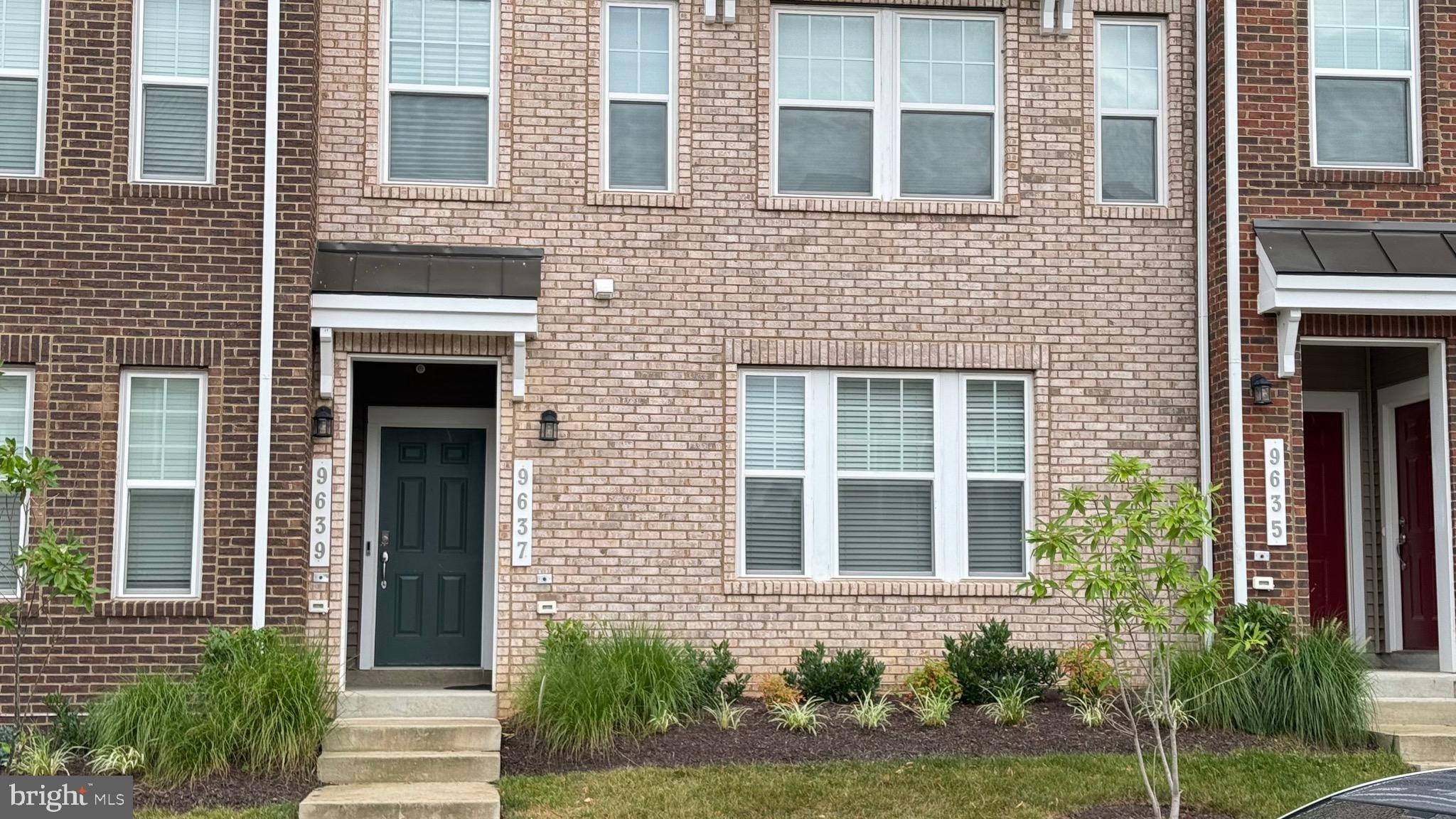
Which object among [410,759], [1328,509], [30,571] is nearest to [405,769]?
[410,759]

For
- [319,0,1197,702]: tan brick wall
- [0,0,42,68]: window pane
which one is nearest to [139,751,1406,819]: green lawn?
[319,0,1197,702]: tan brick wall

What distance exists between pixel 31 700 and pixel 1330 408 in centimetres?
1079

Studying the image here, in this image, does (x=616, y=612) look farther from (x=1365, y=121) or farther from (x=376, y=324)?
(x=1365, y=121)

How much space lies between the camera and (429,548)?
41.9 ft

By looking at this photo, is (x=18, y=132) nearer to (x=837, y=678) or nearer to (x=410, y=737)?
(x=410, y=737)

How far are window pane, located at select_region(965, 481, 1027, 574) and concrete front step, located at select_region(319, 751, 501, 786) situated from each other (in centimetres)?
428

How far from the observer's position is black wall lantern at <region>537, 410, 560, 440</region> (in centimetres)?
1149

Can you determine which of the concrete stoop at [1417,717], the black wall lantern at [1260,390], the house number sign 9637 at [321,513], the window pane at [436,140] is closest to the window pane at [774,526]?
the house number sign 9637 at [321,513]

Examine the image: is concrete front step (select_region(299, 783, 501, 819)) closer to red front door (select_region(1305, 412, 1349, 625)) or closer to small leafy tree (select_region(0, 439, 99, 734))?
small leafy tree (select_region(0, 439, 99, 734))

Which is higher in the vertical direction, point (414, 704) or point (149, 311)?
point (149, 311)

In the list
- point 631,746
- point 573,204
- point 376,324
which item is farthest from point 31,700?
point 573,204

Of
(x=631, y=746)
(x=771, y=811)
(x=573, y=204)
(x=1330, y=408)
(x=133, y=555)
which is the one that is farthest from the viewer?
(x=1330, y=408)

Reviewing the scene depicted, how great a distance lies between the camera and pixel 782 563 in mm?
11797

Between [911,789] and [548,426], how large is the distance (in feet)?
13.3
